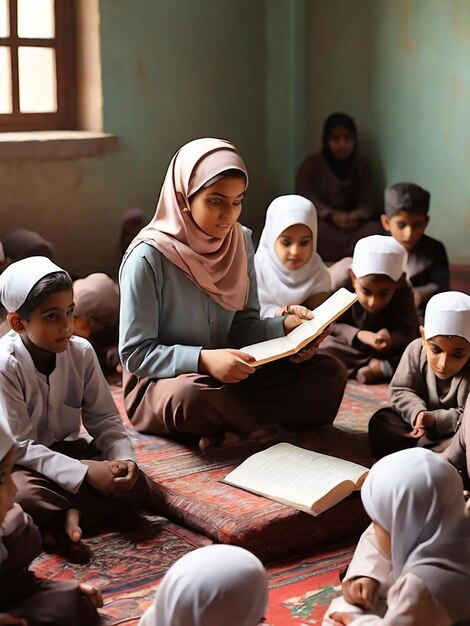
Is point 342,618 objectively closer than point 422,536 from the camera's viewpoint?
No

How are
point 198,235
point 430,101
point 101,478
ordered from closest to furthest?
point 101,478 → point 198,235 → point 430,101

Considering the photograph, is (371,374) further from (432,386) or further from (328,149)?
(328,149)

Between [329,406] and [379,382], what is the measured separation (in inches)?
33.6

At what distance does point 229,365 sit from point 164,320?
419mm

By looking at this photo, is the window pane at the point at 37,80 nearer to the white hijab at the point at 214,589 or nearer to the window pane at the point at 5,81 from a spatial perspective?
the window pane at the point at 5,81

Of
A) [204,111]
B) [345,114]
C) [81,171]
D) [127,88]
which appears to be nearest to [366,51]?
[345,114]

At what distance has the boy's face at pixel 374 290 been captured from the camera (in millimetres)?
4484

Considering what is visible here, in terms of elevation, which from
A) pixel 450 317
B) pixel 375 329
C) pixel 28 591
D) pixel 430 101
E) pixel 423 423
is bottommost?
pixel 28 591

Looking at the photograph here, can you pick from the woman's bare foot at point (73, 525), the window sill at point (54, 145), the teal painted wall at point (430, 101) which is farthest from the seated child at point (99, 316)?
the teal painted wall at point (430, 101)

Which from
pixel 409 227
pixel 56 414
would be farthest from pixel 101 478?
pixel 409 227

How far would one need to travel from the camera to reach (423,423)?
11.7 ft

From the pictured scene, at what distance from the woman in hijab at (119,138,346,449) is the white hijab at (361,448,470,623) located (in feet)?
3.95

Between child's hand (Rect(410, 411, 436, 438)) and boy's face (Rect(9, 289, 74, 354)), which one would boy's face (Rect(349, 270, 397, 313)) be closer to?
child's hand (Rect(410, 411, 436, 438))

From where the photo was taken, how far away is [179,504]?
10.9 feet
